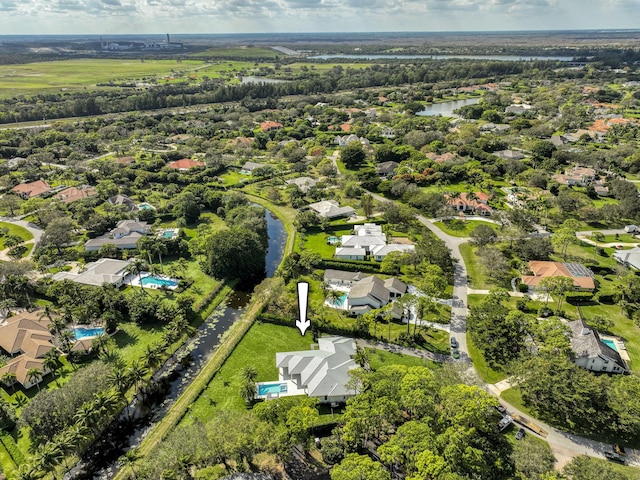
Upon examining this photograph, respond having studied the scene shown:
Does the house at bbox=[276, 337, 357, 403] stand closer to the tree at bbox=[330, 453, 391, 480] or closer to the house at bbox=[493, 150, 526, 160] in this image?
the tree at bbox=[330, 453, 391, 480]

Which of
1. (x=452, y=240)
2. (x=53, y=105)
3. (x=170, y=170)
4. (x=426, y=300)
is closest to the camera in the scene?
(x=426, y=300)

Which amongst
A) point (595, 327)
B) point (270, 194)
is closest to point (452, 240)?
point (595, 327)

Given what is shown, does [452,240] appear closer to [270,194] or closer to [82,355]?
[270,194]

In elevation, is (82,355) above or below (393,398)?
below

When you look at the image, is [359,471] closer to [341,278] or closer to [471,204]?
[341,278]

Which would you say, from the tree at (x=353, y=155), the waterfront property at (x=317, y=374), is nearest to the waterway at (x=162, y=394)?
the waterfront property at (x=317, y=374)

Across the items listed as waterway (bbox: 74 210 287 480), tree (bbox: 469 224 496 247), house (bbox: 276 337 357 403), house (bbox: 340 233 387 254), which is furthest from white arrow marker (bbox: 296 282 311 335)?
tree (bbox: 469 224 496 247)

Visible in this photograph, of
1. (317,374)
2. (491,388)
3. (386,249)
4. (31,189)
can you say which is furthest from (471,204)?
(31,189)
